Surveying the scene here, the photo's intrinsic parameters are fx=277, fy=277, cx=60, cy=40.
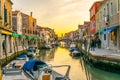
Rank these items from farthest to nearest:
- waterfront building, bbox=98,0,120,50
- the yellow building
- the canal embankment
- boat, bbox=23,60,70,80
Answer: the yellow building → waterfront building, bbox=98,0,120,50 → the canal embankment → boat, bbox=23,60,70,80

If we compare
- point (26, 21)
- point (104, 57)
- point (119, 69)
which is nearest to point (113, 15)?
point (104, 57)

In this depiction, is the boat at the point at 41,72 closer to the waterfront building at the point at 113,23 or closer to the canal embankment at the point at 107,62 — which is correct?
the canal embankment at the point at 107,62

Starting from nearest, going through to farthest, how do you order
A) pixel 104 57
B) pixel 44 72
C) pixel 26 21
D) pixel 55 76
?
pixel 44 72 < pixel 55 76 < pixel 104 57 < pixel 26 21

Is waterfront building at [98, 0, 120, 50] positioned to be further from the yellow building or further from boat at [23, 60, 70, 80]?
boat at [23, 60, 70, 80]

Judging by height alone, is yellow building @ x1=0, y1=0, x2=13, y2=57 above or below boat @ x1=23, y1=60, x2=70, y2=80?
above

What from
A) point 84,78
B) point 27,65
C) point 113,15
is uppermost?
point 113,15

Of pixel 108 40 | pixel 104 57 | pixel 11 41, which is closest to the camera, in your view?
pixel 104 57

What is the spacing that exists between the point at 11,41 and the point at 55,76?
2734 cm

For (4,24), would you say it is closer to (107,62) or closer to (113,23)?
(113,23)

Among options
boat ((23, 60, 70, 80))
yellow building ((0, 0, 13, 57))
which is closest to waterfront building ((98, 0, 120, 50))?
yellow building ((0, 0, 13, 57))

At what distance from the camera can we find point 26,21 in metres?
73.4

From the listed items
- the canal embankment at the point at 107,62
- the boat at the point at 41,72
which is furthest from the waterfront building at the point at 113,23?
the boat at the point at 41,72

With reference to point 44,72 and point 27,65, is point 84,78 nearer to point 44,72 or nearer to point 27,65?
point 27,65

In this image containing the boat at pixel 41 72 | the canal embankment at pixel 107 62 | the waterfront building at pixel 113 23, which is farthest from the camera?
the waterfront building at pixel 113 23
